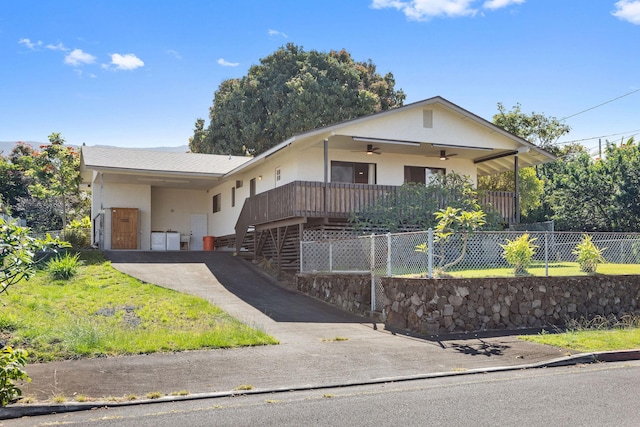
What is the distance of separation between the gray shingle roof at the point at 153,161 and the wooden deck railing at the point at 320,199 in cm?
642

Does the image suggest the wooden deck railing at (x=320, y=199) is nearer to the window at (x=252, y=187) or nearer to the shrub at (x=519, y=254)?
the window at (x=252, y=187)

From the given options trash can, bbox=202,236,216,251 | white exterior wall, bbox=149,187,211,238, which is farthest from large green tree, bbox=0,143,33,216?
trash can, bbox=202,236,216,251

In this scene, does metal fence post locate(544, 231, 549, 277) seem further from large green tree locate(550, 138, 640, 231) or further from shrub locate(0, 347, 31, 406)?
large green tree locate(550, 138, 640, 231)

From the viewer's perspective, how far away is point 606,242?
623 inches

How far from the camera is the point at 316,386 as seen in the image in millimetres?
8562

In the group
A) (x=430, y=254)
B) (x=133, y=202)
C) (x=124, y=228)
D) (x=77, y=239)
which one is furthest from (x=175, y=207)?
(x=430, y=254)

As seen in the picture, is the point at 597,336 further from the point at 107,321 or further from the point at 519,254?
the point at 107,321

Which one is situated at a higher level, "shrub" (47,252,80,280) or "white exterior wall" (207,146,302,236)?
"white exterior wall" (207,146,302,236)

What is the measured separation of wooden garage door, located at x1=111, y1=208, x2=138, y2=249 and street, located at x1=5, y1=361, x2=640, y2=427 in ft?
71.4

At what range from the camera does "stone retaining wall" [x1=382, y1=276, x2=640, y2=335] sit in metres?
12.6

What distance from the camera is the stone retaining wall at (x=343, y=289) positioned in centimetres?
1539

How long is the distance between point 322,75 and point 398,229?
24197 millimetres

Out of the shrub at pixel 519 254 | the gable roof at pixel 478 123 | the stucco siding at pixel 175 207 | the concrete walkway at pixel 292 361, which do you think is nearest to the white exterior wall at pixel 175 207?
the stucco siding at pixel 175 207

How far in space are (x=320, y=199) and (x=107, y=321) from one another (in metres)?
8.94
